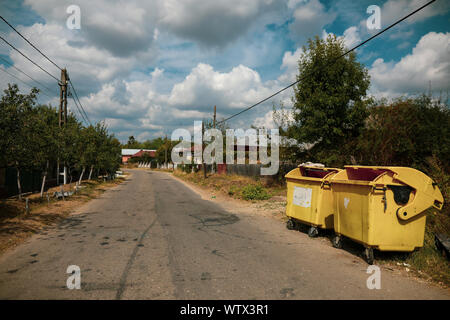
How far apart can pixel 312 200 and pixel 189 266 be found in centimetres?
364

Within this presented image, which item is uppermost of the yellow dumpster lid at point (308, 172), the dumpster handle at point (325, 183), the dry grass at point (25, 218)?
the yellow dumpster lid at point (308, 172)

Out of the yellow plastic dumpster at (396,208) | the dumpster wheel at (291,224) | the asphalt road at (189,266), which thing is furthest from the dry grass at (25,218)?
the yellow plastic dumpster at (396,208)

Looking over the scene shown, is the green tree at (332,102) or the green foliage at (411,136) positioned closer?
the green foliage at (411,136)

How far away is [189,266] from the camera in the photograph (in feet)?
15.4

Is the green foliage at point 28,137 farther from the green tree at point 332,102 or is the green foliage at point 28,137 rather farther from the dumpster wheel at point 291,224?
the green tree at point 332,102

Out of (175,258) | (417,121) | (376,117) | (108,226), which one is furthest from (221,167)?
(175,258)

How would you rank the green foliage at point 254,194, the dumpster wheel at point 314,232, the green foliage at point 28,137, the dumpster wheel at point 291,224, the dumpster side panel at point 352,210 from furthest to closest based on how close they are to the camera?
the green foliage at point 254,194
the green foliage at point 28,137
the dumpster wheel at point 291,224
the dumpster wheel at point 314,232
the dumpster side panel at point 352,210

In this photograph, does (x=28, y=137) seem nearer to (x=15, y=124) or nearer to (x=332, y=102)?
(x=15, y=124)

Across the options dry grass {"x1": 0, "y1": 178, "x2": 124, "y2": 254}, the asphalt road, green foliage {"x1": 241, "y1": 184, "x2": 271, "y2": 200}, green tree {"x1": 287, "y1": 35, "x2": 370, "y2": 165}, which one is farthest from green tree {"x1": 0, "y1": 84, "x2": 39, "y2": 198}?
green tree {"x1": 287, "y1": 35, "x2": 370, "y2": 165}

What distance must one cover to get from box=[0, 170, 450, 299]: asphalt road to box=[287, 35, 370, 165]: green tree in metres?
9.15

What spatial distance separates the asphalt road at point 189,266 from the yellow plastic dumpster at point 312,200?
426 millimetres

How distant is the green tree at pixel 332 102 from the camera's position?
15062 millimetres

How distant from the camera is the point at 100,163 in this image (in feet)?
82.7

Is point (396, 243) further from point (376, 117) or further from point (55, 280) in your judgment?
point (376, 117)
